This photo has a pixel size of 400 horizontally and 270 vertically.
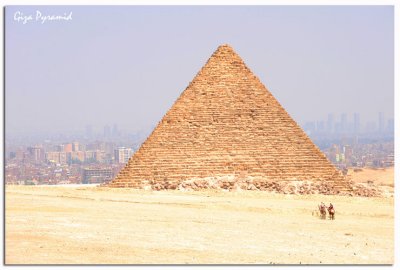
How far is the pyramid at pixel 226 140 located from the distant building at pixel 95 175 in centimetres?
451

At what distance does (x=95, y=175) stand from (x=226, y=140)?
7.46 m

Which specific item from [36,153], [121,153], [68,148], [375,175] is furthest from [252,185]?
[375,175]

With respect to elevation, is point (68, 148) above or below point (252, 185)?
above

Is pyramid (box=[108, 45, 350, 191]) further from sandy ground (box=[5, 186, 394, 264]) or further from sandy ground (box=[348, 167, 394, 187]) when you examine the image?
sandy ground (box=[348, 167, 394, 187])

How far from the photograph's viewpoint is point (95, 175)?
142 ft

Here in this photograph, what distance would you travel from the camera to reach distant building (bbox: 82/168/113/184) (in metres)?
42.7

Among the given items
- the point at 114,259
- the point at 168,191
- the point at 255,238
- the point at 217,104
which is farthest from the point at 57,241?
the point at 217,104

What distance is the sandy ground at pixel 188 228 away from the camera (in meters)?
22.1

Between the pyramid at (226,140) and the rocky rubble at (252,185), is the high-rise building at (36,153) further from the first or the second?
the rocky rubble at (252,185)

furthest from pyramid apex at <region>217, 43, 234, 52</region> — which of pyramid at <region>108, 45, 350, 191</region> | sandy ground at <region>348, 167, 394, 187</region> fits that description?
sandy ground at <region>348, 167, 394, 187</region>

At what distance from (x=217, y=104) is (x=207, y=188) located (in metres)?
3.73

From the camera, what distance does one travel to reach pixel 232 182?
3744 centimetres

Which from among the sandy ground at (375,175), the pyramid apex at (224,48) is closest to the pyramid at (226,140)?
the pyramid apex at (224,48)

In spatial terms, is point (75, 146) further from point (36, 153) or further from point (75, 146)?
point (36, 153)
